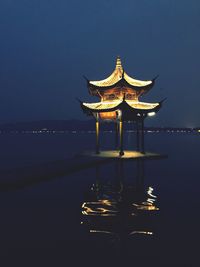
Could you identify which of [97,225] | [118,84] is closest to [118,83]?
[118,84]

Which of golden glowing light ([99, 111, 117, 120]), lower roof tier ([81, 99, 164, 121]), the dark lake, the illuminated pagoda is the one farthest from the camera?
golden glowing light ([99, 111, 117, 120])

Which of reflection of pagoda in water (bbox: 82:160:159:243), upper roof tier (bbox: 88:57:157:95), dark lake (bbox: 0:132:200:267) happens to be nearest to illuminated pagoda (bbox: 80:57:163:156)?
upper roof tier (bbox: 88:57:157:95)

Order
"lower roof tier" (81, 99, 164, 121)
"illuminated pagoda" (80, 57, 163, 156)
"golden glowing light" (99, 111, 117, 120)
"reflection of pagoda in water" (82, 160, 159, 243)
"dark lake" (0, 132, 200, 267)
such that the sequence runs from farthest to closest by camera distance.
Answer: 1. "golden glowing light" (99, 111, 117, 120)
2. "illuminated pagoda" (80, 57, 163, 156)
3. "lower roof tier" (81, 99, 164, 121)
4. "reflection of pagoda in water" (82, 160, 159, 243)
5. "dark lake" (0, 132, 200, 267)

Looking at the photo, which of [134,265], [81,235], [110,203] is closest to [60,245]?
[81,235]

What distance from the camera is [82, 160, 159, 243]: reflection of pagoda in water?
10.5 meters

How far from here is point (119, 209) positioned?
1335 cm

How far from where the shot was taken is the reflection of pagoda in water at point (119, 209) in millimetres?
10530

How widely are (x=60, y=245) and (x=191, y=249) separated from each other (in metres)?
3.82

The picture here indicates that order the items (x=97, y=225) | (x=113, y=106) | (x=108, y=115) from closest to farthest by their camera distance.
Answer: (x=97, y=225) → (x=113, y=106) → (x=108, y=115)


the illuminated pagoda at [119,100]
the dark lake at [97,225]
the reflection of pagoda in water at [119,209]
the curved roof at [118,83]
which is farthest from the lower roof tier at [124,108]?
the dark lake at [97,225]

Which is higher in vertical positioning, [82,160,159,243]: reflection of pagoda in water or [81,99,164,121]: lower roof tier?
[81,99,164,121]: lower roof tier

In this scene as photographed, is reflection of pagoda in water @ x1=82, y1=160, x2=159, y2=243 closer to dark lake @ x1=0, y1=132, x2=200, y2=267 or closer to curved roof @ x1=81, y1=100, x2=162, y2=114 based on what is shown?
dark lake @ x1=0, y1=132, x2=200, y2=267

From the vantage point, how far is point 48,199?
608 inches

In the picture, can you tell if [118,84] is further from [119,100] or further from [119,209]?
[119,209]
